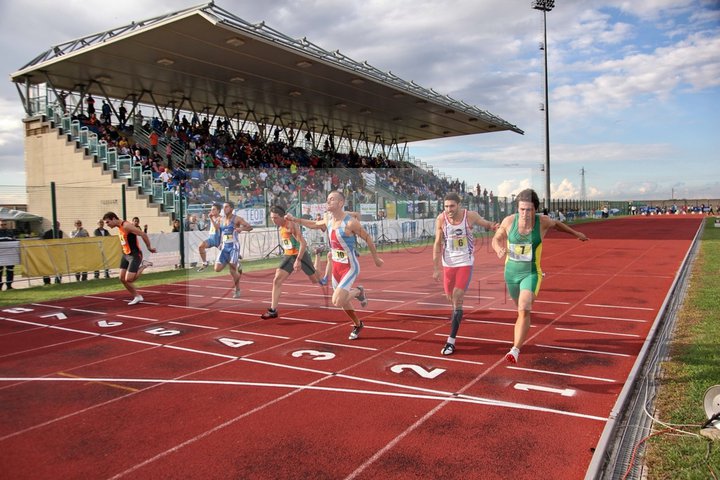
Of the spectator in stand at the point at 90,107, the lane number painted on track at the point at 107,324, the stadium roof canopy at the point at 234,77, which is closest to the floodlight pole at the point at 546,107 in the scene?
the stadium roof canopy at the point at 234,77

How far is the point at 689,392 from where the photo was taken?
5238 mm

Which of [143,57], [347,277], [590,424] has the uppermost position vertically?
[143,57]

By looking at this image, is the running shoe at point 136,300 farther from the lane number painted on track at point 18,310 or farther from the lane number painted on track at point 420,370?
the lane number painted on track at point 420,370

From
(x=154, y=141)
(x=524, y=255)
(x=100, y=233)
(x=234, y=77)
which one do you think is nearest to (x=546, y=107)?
(x=234, y=77)

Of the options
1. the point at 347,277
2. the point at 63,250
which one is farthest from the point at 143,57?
the point at 347,277

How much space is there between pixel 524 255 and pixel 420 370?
6.13ft

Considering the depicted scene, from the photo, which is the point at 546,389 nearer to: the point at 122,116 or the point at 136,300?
the point at 136,300

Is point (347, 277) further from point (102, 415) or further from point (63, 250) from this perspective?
point (63, 250)

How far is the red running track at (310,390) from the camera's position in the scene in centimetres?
412

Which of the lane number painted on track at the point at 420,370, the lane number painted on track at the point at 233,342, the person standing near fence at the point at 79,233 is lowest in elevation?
the lane number painted on track at the point at 420,370

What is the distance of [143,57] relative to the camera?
2417cm

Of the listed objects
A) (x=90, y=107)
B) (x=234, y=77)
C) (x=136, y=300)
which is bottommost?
(x=136, y=300)

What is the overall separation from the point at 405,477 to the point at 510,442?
105 cm

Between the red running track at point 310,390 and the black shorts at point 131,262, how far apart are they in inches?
35.4
